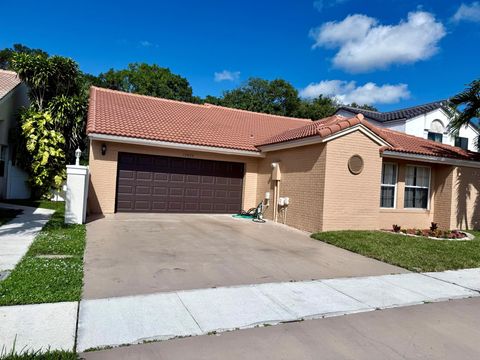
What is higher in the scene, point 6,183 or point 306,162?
point 306,162

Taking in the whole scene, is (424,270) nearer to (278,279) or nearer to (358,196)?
(278,279)

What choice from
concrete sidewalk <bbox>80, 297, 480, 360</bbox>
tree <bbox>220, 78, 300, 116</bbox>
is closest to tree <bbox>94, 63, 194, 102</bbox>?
tree <bbox>220, 78, 300, 116</bbox>

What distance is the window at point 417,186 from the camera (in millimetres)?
15289

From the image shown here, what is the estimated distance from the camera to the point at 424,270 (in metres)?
7.91

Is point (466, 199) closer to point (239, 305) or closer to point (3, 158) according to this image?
point (239, 305)

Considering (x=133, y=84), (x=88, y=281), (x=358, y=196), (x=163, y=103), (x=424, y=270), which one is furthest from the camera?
(x=133, y=84)

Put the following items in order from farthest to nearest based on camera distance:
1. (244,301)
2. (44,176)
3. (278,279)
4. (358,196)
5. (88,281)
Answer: (44,176) → (358,196) → (278,279) → (88,281) → (244,301)

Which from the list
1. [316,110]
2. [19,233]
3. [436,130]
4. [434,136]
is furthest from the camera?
[316,110]

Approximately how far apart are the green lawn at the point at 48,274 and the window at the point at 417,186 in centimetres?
1237

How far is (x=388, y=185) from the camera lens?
14.6 metres

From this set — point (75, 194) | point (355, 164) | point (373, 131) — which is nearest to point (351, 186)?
point (355, 164)

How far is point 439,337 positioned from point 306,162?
8.65m

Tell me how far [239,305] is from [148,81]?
4358cm

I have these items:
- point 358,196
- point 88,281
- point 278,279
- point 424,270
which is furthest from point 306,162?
point 88,281
